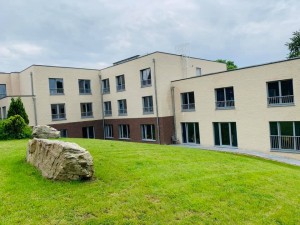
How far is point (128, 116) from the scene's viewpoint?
29.1 m

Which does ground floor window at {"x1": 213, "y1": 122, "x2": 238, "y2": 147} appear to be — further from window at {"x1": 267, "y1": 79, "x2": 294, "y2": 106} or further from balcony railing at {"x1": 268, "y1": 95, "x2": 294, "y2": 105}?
window at {"x1": 267, "y1": 79, "x2": 294, "y2": 106}

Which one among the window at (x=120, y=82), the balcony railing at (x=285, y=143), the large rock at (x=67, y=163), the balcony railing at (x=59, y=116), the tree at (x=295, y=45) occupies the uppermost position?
the tree at (x=295, y=45)

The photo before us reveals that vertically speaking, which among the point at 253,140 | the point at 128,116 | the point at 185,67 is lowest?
the point at 253,140

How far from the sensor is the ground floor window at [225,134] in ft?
68.6

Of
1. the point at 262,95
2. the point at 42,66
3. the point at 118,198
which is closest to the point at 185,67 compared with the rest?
the point at 262,95

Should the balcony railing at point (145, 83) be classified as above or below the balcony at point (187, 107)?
above

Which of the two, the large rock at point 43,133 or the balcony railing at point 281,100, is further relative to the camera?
the balcony railing at point 281,100

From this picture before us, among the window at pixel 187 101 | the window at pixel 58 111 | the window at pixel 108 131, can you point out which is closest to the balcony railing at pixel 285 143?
the window at pixel 187 101

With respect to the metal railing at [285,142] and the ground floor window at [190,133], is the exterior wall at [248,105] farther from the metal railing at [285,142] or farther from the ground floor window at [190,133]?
the ground floor window at [190,133]

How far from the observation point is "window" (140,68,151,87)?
26.0 m

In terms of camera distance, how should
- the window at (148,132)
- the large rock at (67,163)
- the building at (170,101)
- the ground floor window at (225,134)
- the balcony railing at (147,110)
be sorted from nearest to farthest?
the large rock at (67,163) < the building at (170,101) < the ground floor window at (225,134) < the balcony railing at (147,110) < the window at (148,132)

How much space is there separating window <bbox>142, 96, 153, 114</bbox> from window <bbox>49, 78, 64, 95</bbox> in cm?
1000

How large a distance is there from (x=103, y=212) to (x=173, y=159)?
5.32 m

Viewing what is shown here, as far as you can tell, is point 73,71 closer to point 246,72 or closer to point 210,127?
point 210,127
